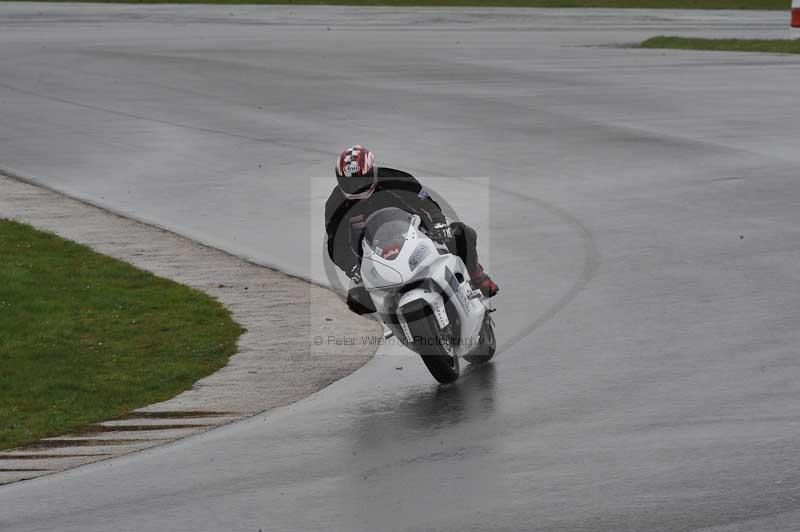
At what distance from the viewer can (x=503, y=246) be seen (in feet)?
47.6

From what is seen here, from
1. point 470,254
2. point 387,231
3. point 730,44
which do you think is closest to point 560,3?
point 730,44

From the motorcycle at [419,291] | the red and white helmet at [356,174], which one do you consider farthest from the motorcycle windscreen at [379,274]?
the red and white helmet at [356,174]

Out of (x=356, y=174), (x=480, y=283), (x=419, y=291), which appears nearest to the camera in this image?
(x=419, y=291)

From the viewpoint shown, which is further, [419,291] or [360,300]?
[360,300]

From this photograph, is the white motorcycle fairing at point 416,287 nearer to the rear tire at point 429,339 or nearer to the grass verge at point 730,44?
the rear tire at point 429,339

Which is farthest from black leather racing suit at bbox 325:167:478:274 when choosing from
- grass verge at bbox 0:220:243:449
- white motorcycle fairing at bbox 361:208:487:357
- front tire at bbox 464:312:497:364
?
grass verge at bbox 0:220:243:449

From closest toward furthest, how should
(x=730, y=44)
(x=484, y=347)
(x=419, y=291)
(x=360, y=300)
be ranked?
(x=419, y=291) → (x=360, y=300) → (x=484, y=347) → (x=730, y=44)

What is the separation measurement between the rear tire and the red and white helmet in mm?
974

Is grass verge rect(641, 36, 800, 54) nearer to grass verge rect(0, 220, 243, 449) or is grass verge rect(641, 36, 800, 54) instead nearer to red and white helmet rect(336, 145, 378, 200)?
grass verge rect(0, 220, 243, 449)

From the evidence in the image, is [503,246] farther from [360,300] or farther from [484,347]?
[360,300]

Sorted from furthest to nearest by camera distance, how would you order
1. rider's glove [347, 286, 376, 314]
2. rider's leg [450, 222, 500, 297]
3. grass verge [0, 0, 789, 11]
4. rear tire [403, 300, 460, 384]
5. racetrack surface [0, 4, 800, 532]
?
grass verge [0, 0, 789, 11]
rider's leg [450, 222, 500, 297]
rider's glove [347, 286, 376, 314]
rear tire [403, 300, 460, 384]
racetrack surface [0, 4, 800, 532]

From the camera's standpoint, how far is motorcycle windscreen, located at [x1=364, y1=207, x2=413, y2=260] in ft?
33.1

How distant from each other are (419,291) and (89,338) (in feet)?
11.3

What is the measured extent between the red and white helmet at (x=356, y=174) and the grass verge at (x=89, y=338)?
6.22 ft
